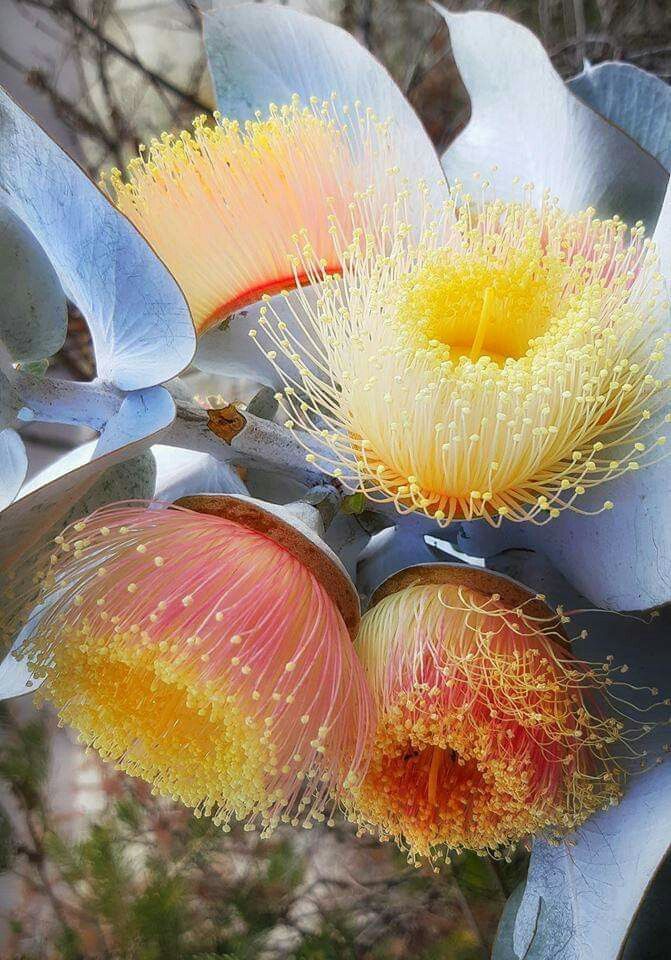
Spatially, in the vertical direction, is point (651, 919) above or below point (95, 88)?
below

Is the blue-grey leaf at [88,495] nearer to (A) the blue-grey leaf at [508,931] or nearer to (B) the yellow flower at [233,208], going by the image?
(B) the yellow flower at [233,208]

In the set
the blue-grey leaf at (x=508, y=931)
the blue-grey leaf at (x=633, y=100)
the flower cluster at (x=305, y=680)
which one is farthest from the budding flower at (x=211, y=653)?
the blue-grey leaf at (x=633, y=100)

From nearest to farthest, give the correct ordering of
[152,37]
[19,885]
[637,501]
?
[637,501] < [19,885] < [152,37]

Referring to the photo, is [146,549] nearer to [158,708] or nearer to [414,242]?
[158,708]

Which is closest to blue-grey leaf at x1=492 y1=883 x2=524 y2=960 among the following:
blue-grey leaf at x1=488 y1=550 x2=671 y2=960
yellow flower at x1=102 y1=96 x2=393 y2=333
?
blue-grey leaf at x1=488 y1=550 x2=671 y2=960

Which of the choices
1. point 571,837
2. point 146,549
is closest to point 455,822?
point 571,837

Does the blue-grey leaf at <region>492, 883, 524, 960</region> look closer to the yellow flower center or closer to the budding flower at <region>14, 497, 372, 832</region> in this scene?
the budding flower at <region>14, 497, 372, 832</region>

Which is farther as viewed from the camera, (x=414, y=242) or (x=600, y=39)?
(x=600, y=39)
